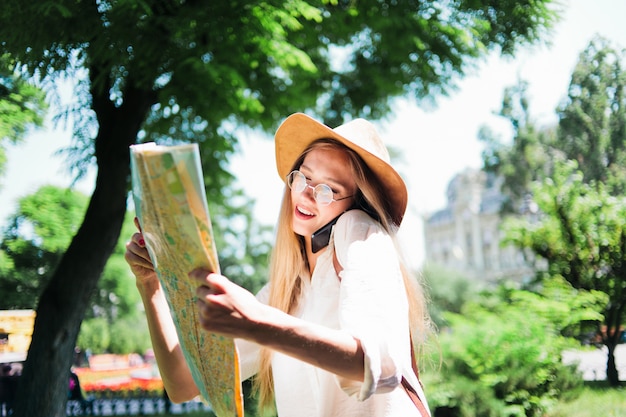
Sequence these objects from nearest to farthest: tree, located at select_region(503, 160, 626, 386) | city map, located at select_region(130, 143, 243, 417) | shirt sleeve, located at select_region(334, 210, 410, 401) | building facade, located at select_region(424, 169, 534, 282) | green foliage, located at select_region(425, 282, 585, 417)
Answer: city map, located at select_region(130, 143, 243, 417), shirt sleeve, located at select_region(334, 210, 410, 401), tree, located at select_region(503, 160, 626, 386), green foliage, located at select_region(425, 282, 585, 417), building facade, located at select_region(424, 169, 534, 282)

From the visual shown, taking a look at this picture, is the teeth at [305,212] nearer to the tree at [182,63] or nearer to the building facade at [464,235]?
the tree at [182,63]

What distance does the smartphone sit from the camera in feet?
5.35

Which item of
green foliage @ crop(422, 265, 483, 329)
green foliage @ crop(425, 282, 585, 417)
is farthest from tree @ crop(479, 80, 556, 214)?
green foliage @ crop(422, 265, 483, 329)

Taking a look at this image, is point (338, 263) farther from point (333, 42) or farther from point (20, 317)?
point (333, 42)

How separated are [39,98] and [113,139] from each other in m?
0.83

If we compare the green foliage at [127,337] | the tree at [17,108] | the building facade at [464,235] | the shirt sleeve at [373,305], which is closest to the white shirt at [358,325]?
the shirt sleeve at [373,305]

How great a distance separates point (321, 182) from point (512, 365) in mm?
5558

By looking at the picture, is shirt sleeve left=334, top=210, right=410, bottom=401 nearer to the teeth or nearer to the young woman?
the young woman

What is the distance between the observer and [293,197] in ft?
5.53

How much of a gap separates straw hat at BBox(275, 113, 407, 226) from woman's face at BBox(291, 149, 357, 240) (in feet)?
0.19

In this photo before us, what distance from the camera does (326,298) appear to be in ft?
4.93

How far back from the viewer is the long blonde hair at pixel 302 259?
1635 mm

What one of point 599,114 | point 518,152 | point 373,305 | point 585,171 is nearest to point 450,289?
point 518,152

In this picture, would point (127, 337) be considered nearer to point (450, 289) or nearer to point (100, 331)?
point (100, 331)
